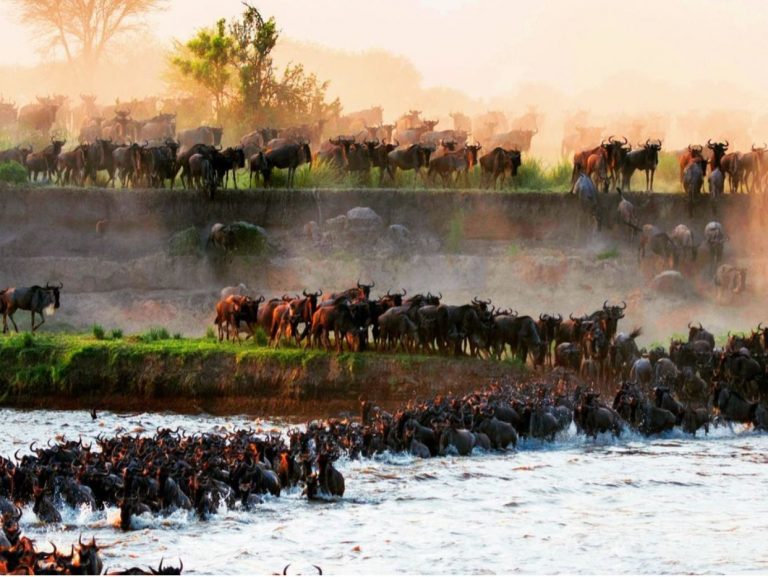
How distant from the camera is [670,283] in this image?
35281 millimetres

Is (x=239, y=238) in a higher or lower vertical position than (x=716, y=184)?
lower

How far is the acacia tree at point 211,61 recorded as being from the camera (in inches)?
2088

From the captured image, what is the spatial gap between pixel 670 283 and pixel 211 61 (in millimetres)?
23223

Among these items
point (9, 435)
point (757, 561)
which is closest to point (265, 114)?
point (9, 435)

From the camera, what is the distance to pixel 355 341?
27672mm

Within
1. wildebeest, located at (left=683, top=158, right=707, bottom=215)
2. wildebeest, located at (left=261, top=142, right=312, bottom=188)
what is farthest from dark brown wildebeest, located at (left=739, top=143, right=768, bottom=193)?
wildebeest, located at (left=261, top=142, right=312, bottom=188)

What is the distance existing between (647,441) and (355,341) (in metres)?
6.10

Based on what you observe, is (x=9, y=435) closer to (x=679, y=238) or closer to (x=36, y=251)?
(x=36, y=251)

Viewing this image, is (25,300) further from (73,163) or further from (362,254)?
(73,163)

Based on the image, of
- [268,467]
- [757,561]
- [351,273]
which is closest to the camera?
[757,561]

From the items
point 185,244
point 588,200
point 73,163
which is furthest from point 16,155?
point 588,200

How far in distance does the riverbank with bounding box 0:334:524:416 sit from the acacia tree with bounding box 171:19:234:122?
2654cm

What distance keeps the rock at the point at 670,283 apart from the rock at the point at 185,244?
Answer: 34.9 feet

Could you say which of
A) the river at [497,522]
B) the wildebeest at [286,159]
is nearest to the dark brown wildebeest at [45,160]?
the wildebeest at [286,159]
